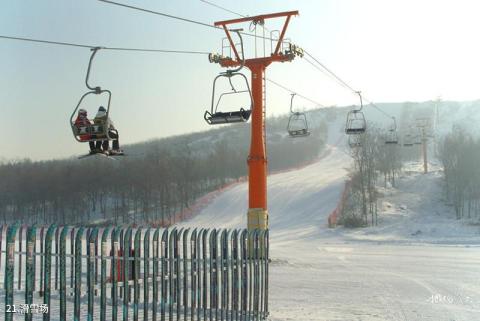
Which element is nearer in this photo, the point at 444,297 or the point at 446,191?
the point at 444,297

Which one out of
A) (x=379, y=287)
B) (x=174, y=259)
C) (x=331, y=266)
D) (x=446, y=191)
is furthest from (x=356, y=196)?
(x=174, y=259)

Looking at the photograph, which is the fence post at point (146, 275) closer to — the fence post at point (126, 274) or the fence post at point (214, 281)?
the fence post at point (126, 274)

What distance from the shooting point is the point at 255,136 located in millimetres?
21984

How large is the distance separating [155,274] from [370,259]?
1845 centimetres

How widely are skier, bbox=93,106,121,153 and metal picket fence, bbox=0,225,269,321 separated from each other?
82.2 inches

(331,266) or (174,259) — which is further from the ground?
(174,259)

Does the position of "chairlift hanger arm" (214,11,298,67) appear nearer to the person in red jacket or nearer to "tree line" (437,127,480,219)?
the person in red jacket

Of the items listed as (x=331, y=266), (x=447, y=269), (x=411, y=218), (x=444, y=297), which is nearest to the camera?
(x=444, y=297)

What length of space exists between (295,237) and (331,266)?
19506 millimetres

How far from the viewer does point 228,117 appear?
13430 millimetres

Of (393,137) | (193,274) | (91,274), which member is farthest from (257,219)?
(393,137)

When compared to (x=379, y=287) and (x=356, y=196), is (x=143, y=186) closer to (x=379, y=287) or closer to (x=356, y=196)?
(x=356, y=196)

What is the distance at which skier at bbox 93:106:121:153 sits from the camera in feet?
34.5

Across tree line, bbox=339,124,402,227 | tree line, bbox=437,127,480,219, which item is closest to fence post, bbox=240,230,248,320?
tree line, bbox=339,124,402,227
